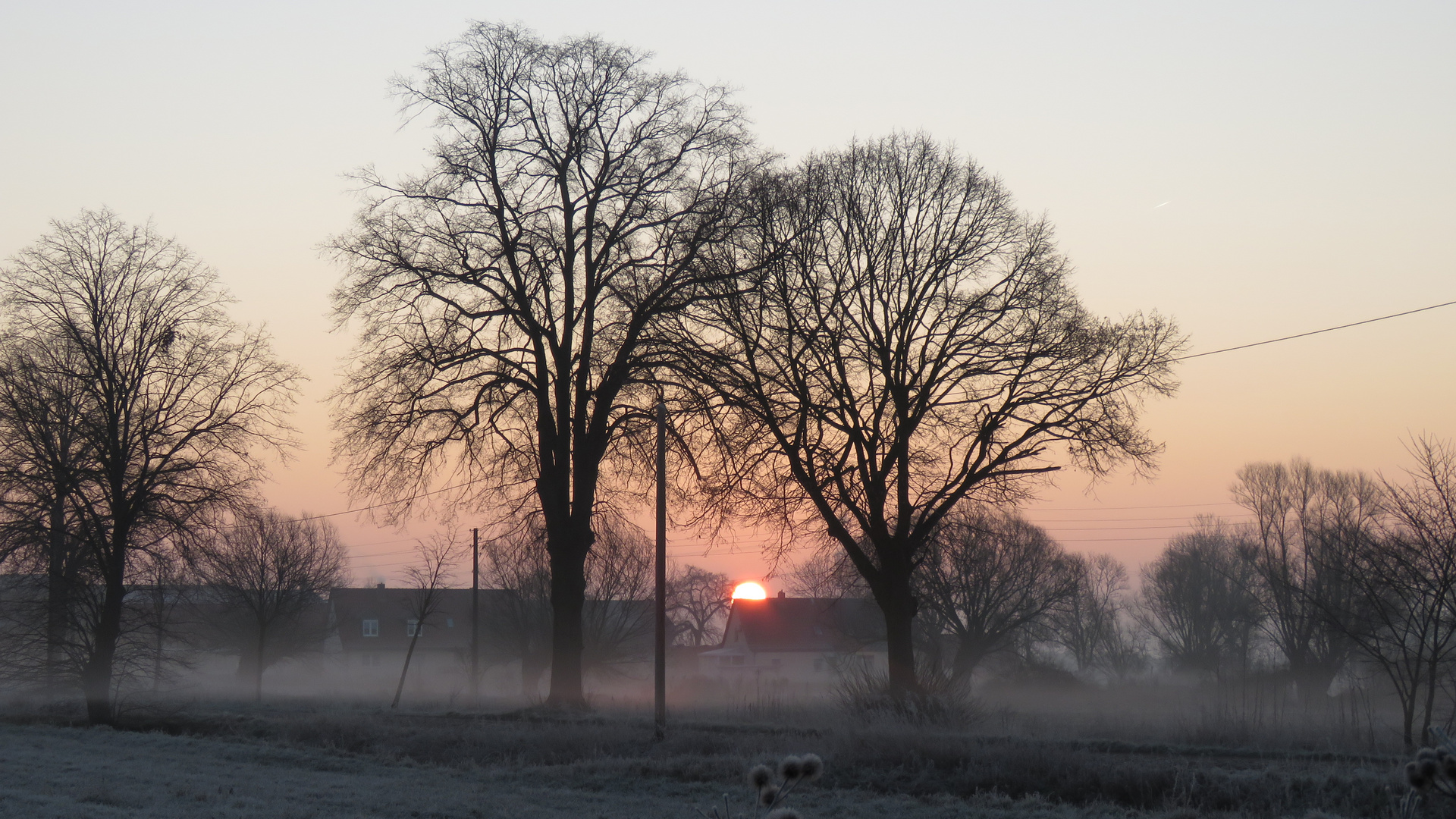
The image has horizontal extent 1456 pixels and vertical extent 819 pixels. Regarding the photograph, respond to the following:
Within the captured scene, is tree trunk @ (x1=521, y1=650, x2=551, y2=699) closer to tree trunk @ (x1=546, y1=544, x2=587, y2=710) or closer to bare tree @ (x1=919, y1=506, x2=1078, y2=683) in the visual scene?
bare tree @ (x1=919, y1=506, x2=1078, y2=683)

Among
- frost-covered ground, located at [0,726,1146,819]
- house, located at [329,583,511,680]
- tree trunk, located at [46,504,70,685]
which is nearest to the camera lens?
frost-covered ground, located at [0,726,1146,819]

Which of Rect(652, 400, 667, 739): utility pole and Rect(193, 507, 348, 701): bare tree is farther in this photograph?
Rect(193, 507, 348, 701): bare tree

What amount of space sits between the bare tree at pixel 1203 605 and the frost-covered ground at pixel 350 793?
4957 cm

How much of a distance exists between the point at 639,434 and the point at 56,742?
1291cm

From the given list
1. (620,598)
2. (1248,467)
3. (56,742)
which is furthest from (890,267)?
(1248,467)

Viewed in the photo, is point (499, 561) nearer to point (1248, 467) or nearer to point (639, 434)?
point (639, 434)

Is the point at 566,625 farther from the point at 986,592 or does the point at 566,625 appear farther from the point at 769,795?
the point at 986,592

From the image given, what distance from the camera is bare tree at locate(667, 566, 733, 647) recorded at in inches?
3615

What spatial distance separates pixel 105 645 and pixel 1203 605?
178ft

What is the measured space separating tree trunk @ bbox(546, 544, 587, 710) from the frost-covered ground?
6791mm

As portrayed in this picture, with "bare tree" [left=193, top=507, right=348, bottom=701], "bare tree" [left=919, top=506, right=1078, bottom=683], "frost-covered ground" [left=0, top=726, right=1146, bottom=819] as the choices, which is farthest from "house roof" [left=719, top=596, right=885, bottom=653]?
"frost-covered ground" [left=0, top=726, right=1146, bottom=819]

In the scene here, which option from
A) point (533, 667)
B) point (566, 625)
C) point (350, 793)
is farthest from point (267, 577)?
point (350, 793)

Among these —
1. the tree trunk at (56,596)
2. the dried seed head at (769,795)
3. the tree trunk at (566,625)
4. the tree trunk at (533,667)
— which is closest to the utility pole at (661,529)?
the tree trunk at (566,625)

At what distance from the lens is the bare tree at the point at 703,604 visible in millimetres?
91812
